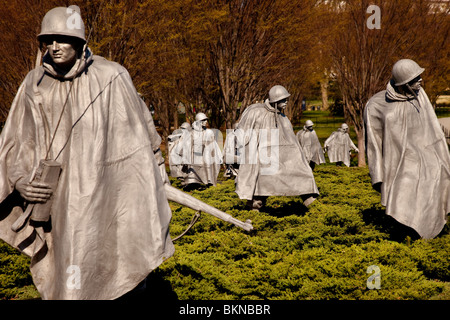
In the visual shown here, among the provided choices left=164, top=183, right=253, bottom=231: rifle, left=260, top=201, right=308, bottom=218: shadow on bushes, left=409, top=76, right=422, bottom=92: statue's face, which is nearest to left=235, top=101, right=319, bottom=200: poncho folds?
left=260, top=201, right=308, bottom=218: shadow on bushes

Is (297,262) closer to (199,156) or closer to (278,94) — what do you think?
(278,94)

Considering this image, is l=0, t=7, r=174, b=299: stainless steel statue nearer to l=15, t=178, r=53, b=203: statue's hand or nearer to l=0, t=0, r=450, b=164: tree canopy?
l=15, t=178, r=53, b=203: statue's hand

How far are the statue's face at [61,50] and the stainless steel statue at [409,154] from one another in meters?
5.74

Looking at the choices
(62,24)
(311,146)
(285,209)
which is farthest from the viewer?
(311,146)

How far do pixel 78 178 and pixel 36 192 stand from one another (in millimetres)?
278

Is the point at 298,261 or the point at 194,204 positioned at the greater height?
the point at 194,204

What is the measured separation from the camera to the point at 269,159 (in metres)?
11.6

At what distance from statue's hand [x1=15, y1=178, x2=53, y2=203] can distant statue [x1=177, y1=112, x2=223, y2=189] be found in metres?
14.5

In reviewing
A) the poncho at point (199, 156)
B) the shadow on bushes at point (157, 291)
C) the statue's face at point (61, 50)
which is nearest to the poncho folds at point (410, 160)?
the shadow on bushes at point (157, 291)

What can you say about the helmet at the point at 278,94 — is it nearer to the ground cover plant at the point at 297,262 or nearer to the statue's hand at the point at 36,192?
the ground cover plant at the point at 297,262

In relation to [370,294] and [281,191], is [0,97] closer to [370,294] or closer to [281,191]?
[281,191]

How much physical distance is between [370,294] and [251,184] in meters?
5.50

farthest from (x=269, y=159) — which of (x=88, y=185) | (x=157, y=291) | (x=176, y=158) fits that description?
(x=176, y=158)

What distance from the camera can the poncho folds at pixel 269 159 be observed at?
11.3 meters
